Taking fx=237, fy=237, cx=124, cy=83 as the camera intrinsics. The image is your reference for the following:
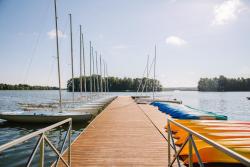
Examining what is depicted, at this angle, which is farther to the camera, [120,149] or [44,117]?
[44,117]

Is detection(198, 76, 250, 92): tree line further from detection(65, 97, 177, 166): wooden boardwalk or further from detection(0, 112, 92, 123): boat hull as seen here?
detection(65, 97, 177, 166): wooden boardwalk

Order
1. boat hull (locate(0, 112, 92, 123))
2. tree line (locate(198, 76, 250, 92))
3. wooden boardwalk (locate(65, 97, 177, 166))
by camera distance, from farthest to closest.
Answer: tree line (locate(198, 76, 250, 92)) < boat hull (locate(0, 112, 92, 123)) < wooden boardwalk (locate(65, 97, 177, 166))

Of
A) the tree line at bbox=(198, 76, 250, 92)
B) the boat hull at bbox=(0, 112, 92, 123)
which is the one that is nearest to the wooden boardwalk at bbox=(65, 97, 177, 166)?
the boat hull at bbox=(0, 112, 92, 123)

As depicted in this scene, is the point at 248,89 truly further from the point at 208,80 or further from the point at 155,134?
the point at 155,134

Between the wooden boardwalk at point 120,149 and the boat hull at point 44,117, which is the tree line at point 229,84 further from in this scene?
the wooden boardwalk at point 120,149

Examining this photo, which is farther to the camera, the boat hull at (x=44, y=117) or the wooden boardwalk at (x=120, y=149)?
the boat hull at (x=44, y=117)

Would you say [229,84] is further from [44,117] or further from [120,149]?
[120,149]

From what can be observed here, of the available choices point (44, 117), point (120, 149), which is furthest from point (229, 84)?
point (120, 149)

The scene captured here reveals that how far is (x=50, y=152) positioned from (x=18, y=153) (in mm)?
1480

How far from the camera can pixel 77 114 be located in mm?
17125

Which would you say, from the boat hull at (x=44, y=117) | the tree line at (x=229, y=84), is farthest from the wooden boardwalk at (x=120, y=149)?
the tree line at (x=229, y=84)

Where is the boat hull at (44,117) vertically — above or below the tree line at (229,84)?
below

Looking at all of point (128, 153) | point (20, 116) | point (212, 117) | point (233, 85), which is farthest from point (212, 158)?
point (233, 85)

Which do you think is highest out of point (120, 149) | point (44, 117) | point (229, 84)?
point (229, 84)
